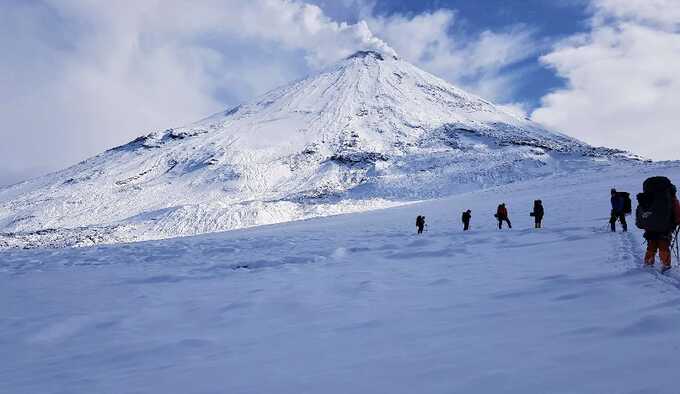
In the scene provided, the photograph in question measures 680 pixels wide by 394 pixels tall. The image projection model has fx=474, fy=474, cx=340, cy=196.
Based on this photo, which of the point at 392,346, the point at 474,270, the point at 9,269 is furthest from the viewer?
the point at 9,269

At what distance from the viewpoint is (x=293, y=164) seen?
130000 mm

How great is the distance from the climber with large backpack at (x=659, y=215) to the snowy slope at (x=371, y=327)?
1.71 ft

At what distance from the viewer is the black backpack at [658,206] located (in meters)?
7.55

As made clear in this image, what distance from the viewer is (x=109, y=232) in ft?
267

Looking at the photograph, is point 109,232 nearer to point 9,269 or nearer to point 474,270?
point 9,269

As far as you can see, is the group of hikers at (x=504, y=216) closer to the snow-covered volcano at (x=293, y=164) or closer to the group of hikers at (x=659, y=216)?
the group of hikers at (x=659, y=216)

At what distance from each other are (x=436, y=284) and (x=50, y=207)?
132 meters

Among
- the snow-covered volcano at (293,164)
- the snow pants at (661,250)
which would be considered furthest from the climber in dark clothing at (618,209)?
the snow-covered volcano at (293,164)

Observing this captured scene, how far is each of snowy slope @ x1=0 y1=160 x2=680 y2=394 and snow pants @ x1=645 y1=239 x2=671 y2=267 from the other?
1.03 feet

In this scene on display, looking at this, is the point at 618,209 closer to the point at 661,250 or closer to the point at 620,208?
the point at 620,208

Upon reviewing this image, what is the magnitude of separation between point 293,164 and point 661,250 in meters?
124

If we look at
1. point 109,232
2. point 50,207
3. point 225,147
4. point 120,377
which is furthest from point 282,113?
point 120,377

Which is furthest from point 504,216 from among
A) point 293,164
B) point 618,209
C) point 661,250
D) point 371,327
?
point 293,164

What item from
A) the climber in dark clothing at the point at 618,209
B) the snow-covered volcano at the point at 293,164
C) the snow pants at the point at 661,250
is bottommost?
the snow pants at the point at 661,250
